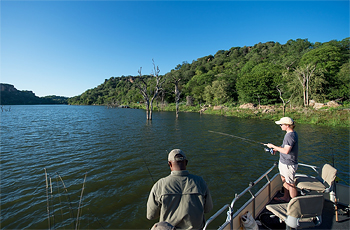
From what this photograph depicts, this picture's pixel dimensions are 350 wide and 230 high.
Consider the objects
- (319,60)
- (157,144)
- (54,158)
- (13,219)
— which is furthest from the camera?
(319,60)

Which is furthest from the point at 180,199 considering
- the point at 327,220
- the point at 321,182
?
the point at 321,182

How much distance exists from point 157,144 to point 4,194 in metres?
8.99

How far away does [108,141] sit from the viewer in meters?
14.4

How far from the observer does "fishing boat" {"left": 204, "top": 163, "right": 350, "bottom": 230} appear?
3068 mm

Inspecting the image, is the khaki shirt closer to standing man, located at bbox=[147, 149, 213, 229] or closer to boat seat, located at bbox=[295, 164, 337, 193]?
standing man, located at bbox=[147, 149, 213, 229]

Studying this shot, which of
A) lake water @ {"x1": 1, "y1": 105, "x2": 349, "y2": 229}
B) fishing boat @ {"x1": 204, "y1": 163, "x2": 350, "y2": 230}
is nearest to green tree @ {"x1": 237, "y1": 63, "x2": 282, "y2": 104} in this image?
lake water @ {"x1": 1, "y1": 105, "x2": 349, "y2": 229}

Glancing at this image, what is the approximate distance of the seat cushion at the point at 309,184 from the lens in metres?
4.30

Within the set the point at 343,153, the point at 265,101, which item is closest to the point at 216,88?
the point at 265,101

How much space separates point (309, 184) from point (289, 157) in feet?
3.42

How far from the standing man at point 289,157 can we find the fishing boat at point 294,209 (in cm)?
32

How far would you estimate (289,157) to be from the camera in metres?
4.31

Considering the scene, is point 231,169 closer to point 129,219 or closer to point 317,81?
point 129,219

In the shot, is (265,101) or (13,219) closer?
(13,219)

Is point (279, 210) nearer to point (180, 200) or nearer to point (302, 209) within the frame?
point (302, 209)
